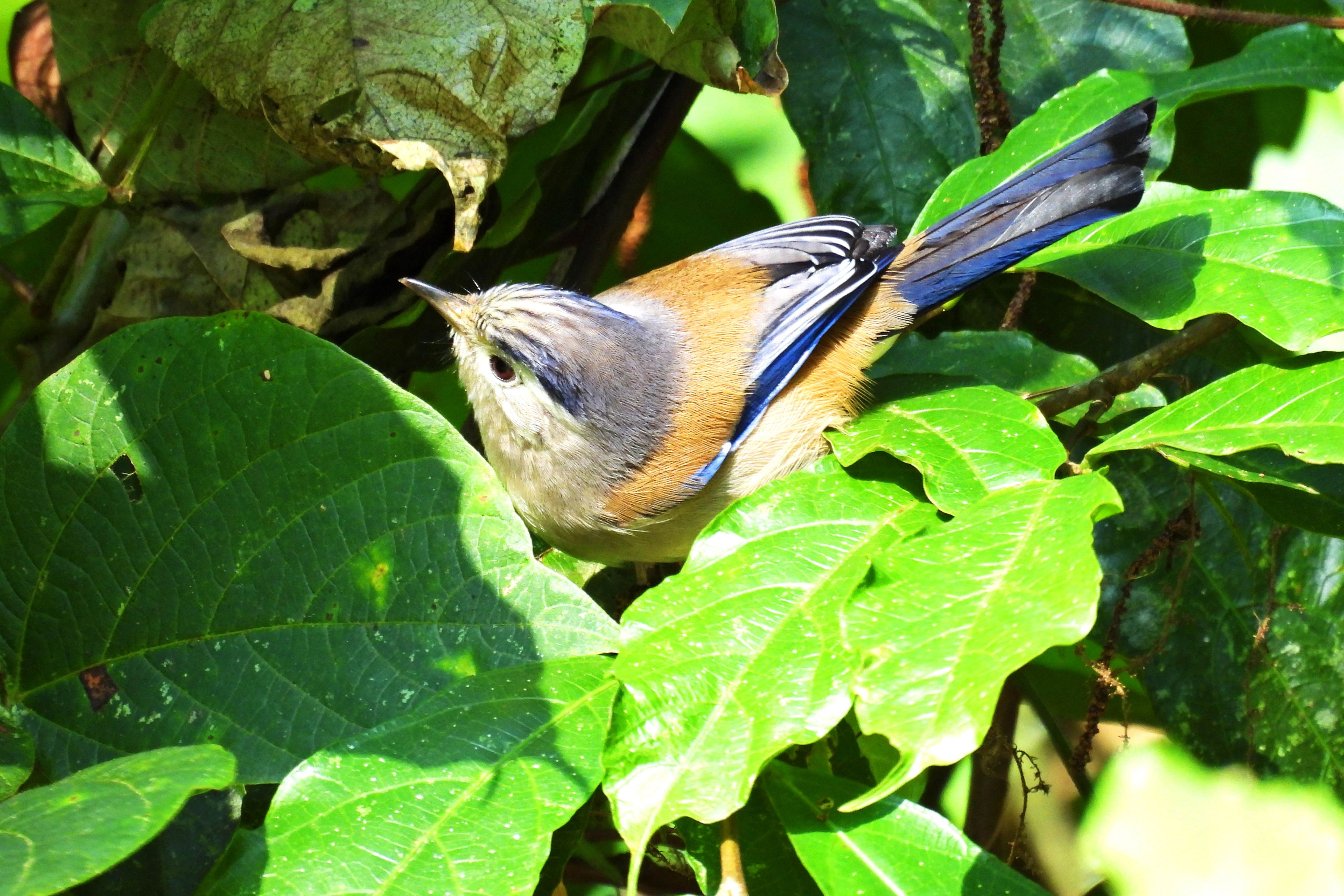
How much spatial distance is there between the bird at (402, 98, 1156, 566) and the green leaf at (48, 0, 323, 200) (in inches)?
19.1

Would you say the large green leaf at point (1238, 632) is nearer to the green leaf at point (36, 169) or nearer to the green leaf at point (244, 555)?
the green leaf at point (244, 555)

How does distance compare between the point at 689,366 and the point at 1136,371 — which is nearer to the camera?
the point at 1136,371

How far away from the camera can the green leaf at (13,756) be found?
1554 mm

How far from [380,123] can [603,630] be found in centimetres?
107

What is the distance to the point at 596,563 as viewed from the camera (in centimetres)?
294

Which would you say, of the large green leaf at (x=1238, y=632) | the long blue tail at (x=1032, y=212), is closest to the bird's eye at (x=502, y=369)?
the long blue tail at (x=1032, y=212)

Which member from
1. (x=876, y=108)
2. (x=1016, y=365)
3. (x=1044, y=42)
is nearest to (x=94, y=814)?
(x=1016, y=365)

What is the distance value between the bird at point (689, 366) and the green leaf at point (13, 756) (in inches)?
48.2

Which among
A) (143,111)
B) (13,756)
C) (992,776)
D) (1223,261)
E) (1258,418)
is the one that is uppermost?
(143,111)

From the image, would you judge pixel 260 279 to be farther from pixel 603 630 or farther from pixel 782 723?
pixel 782 723

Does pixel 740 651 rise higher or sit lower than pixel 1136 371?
lower

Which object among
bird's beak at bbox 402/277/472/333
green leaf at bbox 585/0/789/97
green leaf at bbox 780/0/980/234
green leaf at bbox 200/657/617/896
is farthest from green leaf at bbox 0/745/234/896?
green leaf at bbox 780/0/980/234

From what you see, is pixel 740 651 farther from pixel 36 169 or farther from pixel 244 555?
pixel 36 169

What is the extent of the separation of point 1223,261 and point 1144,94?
19.9 inches
